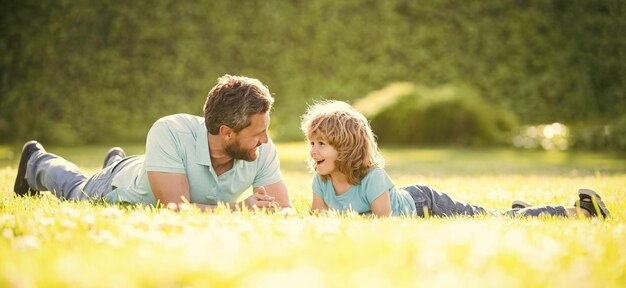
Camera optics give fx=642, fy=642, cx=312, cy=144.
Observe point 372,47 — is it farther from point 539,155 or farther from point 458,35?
point 539,155

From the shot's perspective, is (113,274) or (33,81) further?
(33,81)

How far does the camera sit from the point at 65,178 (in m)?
4.64

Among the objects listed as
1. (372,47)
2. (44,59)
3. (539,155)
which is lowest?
(539,155)

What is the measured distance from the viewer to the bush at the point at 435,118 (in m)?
14.2

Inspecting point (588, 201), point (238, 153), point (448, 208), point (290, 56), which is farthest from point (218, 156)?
point (290, 56)

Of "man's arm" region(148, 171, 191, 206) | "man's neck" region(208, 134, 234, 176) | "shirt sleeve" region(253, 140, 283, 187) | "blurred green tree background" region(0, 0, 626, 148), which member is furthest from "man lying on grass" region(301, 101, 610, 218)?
"blurred green tree background" region(0, 0, 626, 148)

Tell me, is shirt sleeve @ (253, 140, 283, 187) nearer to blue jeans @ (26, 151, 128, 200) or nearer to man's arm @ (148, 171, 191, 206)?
man's arm @ (148, 171, 191, 206)

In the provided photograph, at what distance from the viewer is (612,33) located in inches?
625

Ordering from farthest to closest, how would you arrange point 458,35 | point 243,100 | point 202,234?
point 458,35
point 243,100
point 202,234

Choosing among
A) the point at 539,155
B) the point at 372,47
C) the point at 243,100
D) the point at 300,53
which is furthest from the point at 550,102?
the point at 243,100

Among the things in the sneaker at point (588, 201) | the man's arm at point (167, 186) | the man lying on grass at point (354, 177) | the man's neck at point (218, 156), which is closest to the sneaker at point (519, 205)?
the man lying on grass at point (354, 177)

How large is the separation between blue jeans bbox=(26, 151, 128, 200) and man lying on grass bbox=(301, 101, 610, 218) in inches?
57.0

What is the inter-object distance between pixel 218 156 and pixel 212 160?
0.06 metres

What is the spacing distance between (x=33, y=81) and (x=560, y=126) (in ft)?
41.4
